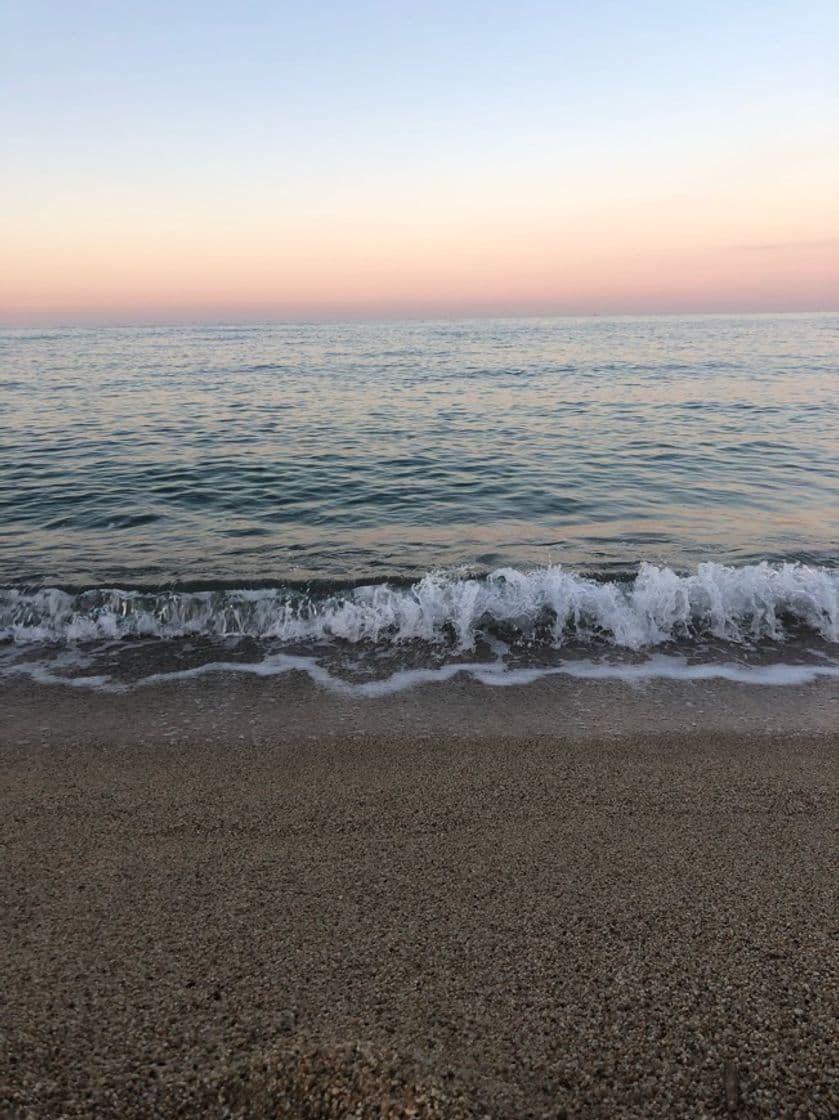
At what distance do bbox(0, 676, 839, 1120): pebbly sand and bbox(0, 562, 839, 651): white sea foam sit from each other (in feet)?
5.22

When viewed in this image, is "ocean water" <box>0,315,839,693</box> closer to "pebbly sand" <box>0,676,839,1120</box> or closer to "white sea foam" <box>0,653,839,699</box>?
"white sea foam" <box>0,653,839,699</box>

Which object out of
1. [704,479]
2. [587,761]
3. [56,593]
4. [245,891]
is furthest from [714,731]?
[704,479]

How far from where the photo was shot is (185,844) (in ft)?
10.2

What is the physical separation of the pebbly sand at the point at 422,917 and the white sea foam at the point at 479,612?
62.6 inches

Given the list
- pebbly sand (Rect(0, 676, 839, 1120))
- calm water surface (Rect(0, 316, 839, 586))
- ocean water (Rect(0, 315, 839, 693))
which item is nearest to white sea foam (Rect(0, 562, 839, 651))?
ocean water (Rect(0, 315, 839, 693))

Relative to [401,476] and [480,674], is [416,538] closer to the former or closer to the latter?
[401,476]

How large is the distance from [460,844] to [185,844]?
1.29 meters

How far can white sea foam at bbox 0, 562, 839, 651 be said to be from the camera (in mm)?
5957

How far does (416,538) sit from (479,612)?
316 cm

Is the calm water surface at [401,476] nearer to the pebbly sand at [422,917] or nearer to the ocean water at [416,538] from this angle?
the ocean water at [416,538]

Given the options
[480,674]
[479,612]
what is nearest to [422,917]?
[480,674]

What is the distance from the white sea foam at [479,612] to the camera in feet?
19.5

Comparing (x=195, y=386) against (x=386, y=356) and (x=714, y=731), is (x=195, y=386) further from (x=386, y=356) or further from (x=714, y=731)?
(x=714, y=731)

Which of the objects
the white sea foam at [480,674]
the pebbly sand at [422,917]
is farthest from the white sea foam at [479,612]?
the pebbly sand at [422,917]
